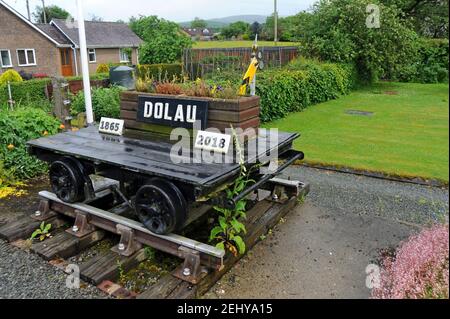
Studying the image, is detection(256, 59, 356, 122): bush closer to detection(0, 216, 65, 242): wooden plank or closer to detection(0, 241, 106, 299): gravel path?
detection(0, 216, 65, 242): wooden plank

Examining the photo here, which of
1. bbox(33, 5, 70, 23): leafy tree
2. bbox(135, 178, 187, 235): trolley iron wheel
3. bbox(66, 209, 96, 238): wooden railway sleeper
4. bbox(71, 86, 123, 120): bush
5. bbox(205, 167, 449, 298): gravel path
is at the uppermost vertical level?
bbox(33, 5, 70, 23): leafy tree

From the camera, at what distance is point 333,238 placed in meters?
4.36

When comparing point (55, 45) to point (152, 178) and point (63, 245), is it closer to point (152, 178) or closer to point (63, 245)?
point (63, 245)

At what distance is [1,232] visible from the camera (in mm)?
4316

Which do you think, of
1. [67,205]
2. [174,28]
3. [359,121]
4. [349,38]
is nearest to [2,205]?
[67,205]

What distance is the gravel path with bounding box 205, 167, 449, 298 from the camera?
3.45m

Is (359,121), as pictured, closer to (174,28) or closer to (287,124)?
(287,124)

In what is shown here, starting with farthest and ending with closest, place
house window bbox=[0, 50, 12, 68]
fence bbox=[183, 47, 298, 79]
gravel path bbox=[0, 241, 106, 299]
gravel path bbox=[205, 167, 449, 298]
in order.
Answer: house window bbox=[0, 50, 12, 68] → fence bbox=[183, 47, 298, 79] → gravel path bbox=[205, 167, 449, 298] → gravel path bbox=[0, 241, 106, 299]

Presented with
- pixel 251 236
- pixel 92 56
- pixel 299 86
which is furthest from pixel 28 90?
pixel 92 56

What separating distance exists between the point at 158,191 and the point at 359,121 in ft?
27.9

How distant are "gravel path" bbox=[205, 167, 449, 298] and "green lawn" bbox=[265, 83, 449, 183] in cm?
63

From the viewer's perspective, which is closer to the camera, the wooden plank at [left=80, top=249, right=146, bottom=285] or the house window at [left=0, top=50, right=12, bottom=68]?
the wooden plank at [left=80, top=249, right=146, bottom=285]

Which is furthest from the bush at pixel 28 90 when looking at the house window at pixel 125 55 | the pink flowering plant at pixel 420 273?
the house window at pixel 125 55

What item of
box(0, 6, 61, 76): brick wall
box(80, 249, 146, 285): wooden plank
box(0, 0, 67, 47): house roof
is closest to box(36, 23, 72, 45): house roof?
box(0, 0, 67, 47): house roof
